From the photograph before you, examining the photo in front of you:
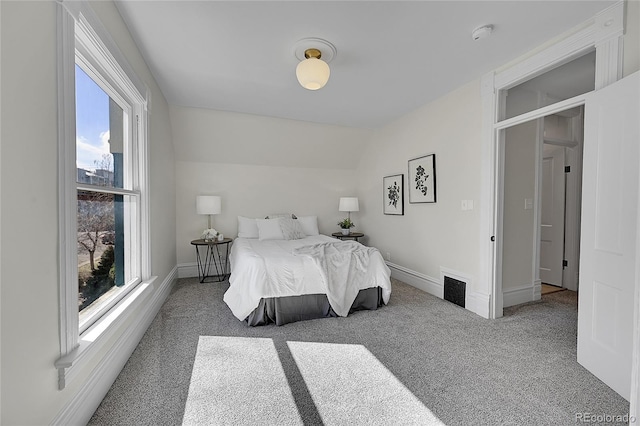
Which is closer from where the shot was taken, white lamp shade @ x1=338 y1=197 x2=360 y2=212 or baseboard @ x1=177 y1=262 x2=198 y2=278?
baseboard @ x1=177 y1=262 x2=198 y2=278

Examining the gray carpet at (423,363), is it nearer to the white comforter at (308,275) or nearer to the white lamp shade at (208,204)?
the white comforter at (308,275)

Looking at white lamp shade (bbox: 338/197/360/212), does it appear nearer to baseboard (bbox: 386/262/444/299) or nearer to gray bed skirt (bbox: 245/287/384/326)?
baseboard (bbox: 386/262/444/299)

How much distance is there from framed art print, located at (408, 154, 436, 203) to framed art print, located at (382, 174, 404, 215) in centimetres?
22

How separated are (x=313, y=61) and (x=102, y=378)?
265cm

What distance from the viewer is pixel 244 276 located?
2717 millimetres

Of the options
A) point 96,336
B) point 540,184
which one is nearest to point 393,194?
point 540,184

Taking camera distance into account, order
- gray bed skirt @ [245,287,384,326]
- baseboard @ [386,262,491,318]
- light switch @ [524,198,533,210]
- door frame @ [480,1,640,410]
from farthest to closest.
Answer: light switch @ [524,198,533,210], baseboard @ [386,262,491,318], gray bed skirt @ [245,287,384,326], door frame @ [480,1,640,410]

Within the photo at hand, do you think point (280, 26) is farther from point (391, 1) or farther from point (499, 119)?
point (499, 119)

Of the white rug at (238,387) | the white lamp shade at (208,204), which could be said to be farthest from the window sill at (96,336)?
the white lamp shade at (208,204)

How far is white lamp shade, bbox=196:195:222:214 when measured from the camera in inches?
165

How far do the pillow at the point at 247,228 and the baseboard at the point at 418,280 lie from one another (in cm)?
232

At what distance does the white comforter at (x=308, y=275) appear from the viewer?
2639 mm

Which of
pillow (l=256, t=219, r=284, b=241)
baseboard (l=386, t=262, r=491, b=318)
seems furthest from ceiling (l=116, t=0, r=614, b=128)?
baseboard (l=386, t=262, r=491, b=318)

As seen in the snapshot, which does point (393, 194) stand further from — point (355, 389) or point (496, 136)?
point (355, 389)
